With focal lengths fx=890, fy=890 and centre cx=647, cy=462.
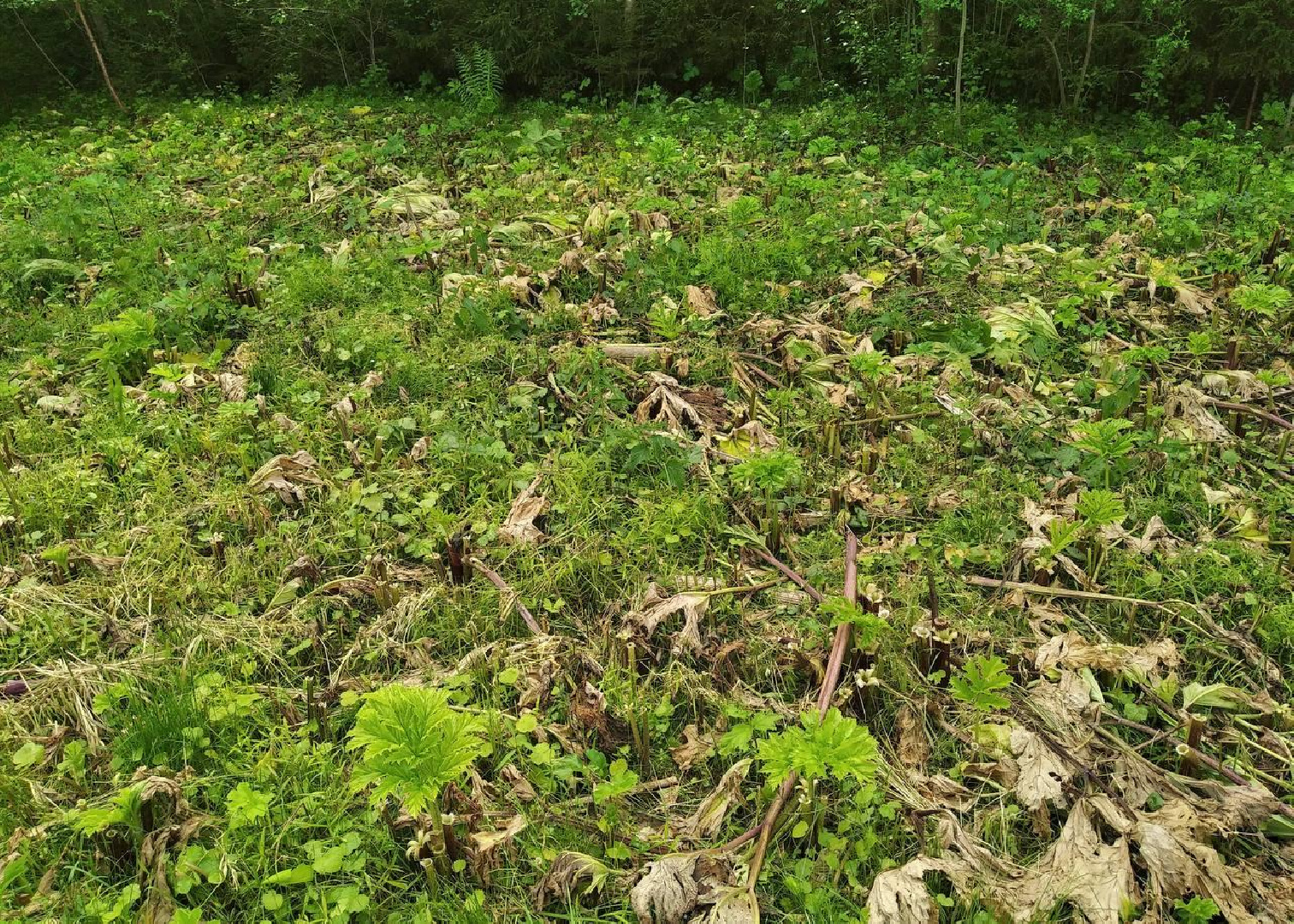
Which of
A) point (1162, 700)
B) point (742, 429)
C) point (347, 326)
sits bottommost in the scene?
point (1162, 700)

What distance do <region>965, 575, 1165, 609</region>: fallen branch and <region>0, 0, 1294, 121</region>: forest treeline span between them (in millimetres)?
5132

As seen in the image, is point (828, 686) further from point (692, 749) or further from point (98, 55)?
point (98, 55)

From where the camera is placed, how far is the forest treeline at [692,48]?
7.23 m

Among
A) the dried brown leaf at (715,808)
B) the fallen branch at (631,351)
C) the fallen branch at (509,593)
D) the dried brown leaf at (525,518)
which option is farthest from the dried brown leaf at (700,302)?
the dried brown leaf at (715,808)

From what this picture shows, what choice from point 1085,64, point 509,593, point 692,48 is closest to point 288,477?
point 509,593

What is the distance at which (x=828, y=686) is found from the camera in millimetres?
2686

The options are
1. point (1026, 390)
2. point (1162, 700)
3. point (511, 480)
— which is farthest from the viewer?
point (1026, 390)

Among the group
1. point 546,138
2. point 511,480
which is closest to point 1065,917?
point 511,480

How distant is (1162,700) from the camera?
2680mm

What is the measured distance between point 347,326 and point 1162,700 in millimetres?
3936

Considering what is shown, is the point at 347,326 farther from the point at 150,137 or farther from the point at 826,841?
the point at 150,137

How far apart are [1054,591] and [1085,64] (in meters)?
6.00

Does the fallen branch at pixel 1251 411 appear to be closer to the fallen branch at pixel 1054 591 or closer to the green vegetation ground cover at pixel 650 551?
the green vegetation ground cover at pixel 650 551

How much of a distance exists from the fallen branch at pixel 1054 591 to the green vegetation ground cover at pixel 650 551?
1 centimetres
